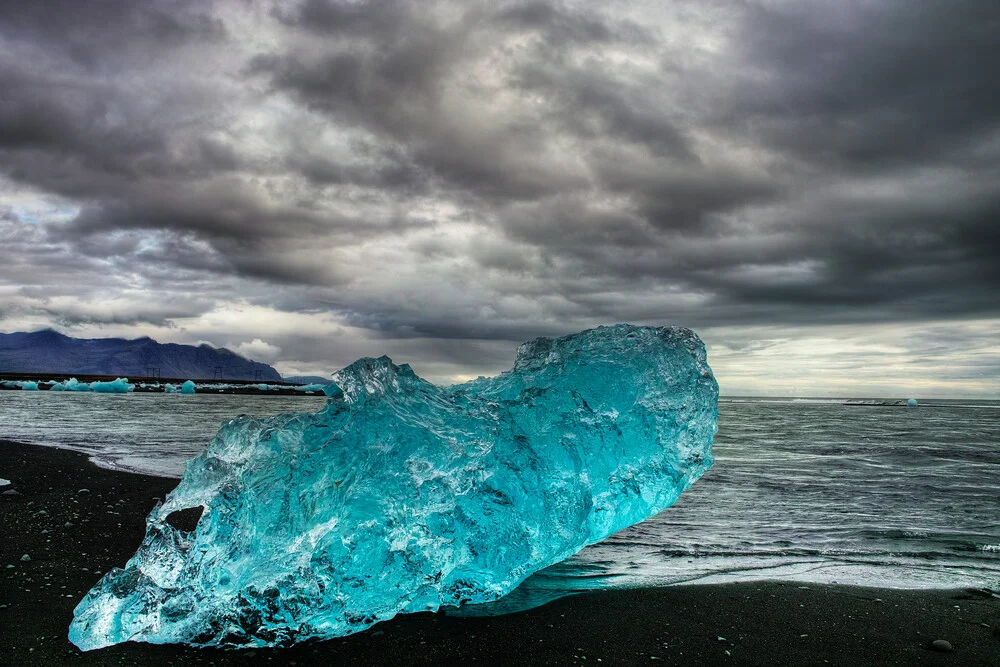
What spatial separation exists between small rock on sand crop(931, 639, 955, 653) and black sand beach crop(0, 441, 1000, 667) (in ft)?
0.11

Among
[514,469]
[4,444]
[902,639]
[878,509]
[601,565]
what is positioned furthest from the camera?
[4,444]

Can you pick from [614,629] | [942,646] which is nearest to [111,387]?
[614,629]

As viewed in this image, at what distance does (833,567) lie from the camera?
5934 millimetres

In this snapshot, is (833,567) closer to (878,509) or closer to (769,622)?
(769,622)

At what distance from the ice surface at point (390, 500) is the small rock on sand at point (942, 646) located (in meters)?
2.10

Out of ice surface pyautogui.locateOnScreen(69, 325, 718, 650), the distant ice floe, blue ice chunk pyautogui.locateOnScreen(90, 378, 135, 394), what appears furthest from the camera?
blue ice chunk pyautogui.locateOnScreen(90, 378, 135, 394)

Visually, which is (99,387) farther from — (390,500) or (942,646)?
(942,646)

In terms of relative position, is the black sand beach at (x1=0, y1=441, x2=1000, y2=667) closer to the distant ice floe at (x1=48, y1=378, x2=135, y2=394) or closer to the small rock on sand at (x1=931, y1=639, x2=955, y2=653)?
the small rock on sand at (x1=931, y1=639, x2=955, y2=653)

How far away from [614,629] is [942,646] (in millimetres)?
2068

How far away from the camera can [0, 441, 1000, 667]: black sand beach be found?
362 centimetres

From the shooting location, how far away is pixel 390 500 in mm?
4113

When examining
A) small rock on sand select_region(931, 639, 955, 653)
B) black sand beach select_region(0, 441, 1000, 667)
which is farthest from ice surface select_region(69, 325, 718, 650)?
small rock on sand select_region(931, 639, 955, 653)

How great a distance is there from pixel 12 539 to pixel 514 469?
15.2 ft

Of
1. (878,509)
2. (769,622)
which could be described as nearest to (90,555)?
(769,622)
